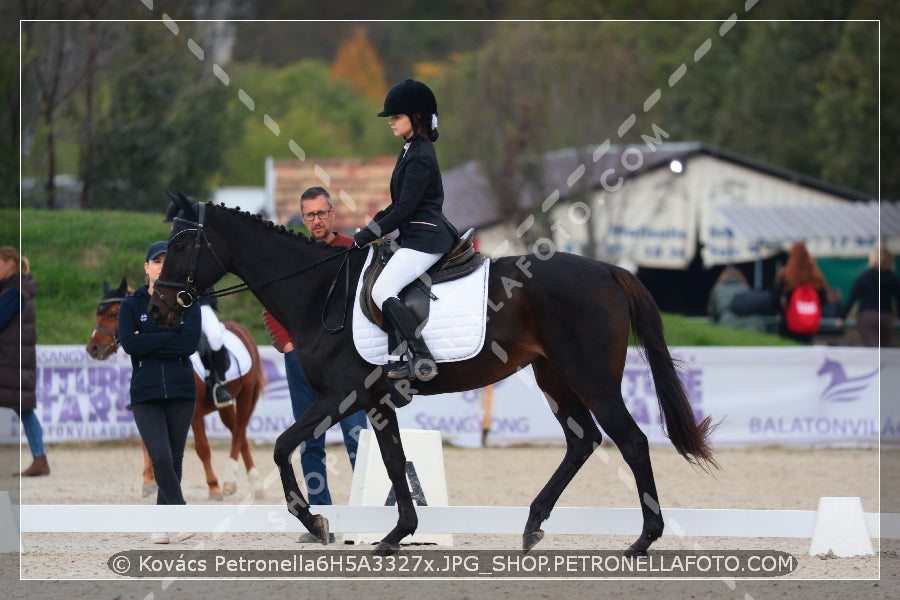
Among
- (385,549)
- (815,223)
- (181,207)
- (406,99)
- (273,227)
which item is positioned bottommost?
(385,549)

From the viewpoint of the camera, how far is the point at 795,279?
14.4 metres

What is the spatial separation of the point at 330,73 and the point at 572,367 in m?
54.8

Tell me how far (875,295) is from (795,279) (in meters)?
1.14

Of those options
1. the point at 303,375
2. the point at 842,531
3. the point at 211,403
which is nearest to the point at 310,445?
the point at 303,375

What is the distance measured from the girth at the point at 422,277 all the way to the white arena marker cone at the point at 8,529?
2465mm

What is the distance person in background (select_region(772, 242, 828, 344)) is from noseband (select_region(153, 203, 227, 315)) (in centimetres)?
971

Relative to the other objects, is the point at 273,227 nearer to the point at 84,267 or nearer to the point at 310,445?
the point at 310,445

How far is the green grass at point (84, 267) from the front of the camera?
14297 millimetres

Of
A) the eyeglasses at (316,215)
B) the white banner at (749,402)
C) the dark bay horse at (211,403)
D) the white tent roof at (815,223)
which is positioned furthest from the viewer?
the white tent roof at (815,223)

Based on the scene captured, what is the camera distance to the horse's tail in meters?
6.37

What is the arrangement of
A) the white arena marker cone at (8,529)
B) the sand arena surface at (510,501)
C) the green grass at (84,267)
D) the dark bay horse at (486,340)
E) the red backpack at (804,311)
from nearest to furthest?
the sand arena surface at (510,501), the dark bay horse at (486,340), the white arena marker cone at (8,529), the green grass at (84,267), the red backpack at (804,311)

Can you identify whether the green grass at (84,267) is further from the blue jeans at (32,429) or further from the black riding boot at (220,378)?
the black riding boot at (220,378)

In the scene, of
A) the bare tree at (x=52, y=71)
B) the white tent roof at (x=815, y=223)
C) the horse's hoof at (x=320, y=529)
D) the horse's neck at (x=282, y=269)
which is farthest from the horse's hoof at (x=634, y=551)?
the white tent roof at (x=815, y=223)

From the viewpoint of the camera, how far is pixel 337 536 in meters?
7.25
